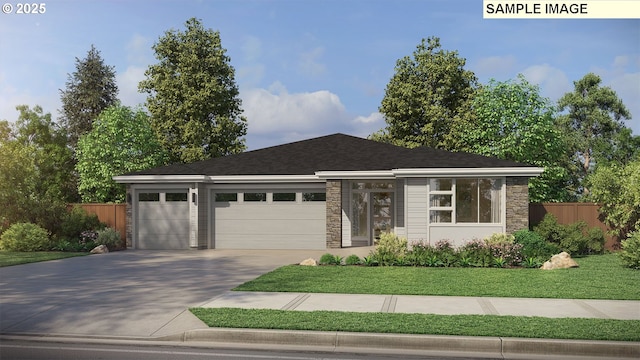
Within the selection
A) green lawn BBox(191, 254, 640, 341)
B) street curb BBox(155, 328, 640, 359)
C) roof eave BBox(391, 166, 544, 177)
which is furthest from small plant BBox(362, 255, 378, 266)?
street curb BBox(155, 328, 640, 359)

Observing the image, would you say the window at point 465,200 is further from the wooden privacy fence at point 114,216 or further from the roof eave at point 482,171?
the wooden privacy fence at point 114,216

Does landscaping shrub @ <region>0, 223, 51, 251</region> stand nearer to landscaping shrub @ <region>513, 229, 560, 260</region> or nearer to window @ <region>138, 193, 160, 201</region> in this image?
window @ <region>138, 193, 160, 201</region>

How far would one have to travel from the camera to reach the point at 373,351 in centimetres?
803

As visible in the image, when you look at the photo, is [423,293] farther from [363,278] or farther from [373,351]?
[373,351]

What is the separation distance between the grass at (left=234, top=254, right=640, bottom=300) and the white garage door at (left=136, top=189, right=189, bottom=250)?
848cm

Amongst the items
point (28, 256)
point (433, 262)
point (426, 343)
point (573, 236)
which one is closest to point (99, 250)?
point (28, 256)

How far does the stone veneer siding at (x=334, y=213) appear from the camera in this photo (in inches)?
885

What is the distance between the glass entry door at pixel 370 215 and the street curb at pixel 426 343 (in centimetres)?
1560

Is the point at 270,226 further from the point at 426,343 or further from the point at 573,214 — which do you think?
the point at 426,343

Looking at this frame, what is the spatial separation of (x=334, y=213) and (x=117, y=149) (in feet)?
69.6

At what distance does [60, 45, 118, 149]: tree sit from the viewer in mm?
52094

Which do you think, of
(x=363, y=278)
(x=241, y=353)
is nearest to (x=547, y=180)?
(x=363, y=278)

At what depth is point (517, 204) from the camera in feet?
66.0

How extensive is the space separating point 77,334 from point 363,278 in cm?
729
